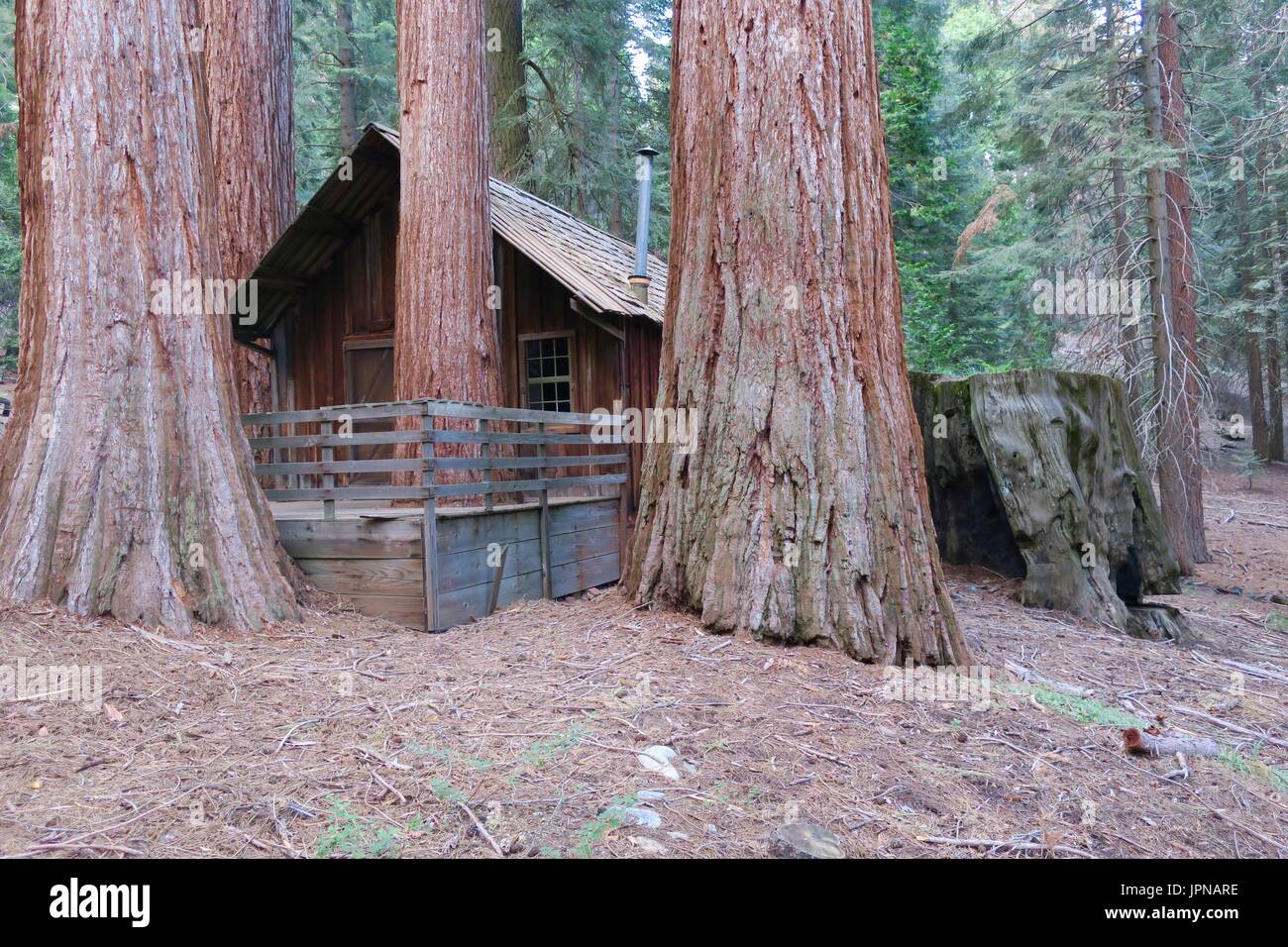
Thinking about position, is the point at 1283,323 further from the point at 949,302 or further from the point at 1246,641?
the point at 1246,641

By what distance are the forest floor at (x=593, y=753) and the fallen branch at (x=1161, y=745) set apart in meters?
0.06

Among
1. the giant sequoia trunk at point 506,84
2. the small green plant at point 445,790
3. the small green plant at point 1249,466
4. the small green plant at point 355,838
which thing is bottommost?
the small green plant at point 355,838

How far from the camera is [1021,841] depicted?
2.42 m

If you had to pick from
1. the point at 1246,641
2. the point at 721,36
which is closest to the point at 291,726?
the point at 721,36

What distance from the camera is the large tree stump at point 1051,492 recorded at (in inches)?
241

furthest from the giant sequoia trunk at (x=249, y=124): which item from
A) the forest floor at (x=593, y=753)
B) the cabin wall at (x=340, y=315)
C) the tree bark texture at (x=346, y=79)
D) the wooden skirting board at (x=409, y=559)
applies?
the tree bark texture at (x=346, y=79)

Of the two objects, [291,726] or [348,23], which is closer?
[291,726]

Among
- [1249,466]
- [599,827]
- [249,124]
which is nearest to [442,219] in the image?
[249,124]

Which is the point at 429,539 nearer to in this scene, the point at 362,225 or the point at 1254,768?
the point at 1254,768

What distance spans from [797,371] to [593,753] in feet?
7.30

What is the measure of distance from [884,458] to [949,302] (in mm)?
20215

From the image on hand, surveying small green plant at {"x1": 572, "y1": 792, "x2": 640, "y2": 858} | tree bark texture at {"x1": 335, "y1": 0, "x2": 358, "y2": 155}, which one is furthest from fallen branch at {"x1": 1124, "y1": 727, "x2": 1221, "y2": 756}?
tree bark texture at {"x1": 335, "y1": 0, "x2": 358, "y2": 155}

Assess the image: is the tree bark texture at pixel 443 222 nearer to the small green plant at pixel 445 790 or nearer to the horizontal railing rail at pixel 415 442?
the horizontal railing rail at pixel 415 442

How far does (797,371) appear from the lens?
414cm
